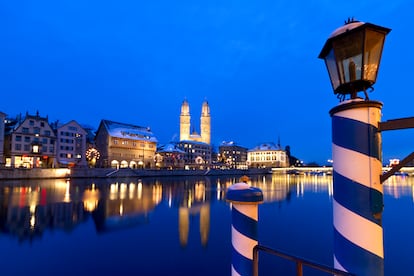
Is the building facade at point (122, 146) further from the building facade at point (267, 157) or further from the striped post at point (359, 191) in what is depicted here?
the building facade at point (267, 157)

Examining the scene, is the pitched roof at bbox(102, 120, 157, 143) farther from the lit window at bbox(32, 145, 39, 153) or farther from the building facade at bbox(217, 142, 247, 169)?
the building facade at bbox(217, 142, 247, 169)

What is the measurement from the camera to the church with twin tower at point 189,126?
6363 inches

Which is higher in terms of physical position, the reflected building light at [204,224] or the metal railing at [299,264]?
the metal railing at [299,264]

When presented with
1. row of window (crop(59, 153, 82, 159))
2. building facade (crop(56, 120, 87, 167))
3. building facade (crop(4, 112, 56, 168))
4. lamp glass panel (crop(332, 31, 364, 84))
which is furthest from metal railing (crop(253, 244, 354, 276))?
row of window (crop(59, 153, 82, 159))

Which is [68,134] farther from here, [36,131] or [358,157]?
[358,157]

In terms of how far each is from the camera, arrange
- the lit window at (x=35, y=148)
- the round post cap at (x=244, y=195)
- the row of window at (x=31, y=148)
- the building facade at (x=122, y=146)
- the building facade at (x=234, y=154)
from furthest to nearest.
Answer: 1. the building facade at (x=234, y=154)
2. the building facade at (x=122, y=146)
3. the lit window at (x=35, y=148)
4. the row of window at (x=31, y=148)
5. the round post cap at (x=244, y=195)

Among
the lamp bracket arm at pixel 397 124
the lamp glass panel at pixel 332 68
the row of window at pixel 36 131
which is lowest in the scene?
the lamp bracket arm at pixel 397 124

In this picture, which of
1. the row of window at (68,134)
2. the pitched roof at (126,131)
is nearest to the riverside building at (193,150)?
the pitched roof at (126,131)

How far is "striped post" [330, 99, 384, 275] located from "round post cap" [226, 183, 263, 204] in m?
1.01

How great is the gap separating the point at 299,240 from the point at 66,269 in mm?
10583

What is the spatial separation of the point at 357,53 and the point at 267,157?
168856mm

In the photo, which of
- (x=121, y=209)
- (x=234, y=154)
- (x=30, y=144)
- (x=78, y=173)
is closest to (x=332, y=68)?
(x=121, y=209)

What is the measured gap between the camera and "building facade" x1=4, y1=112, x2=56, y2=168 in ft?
Answer: 187

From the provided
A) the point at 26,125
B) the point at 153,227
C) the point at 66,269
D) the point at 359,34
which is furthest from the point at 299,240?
the point at 26,125
